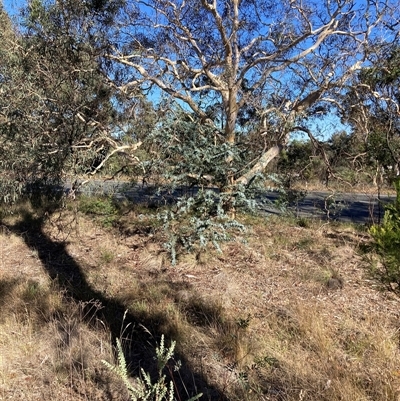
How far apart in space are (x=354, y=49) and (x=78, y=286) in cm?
735

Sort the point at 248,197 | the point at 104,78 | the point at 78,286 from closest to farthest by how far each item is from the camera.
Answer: the point at 78,286 → the point at 248,197 → the point at 104,78

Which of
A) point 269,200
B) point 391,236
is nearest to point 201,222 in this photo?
Answer: point 269,200

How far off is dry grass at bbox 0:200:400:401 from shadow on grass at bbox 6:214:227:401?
0.02m

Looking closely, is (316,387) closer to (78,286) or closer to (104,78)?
(78,286)

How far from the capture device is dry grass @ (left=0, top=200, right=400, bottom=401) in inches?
116

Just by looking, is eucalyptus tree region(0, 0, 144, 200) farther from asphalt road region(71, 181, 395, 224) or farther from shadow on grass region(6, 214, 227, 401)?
shadow on grass region(6, 214, 227, 401)

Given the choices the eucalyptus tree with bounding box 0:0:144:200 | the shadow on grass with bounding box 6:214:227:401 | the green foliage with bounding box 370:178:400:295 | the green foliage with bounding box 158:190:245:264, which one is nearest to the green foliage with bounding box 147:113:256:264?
the green foliage with bounding box 158:190:245:264

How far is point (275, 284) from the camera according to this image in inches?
212

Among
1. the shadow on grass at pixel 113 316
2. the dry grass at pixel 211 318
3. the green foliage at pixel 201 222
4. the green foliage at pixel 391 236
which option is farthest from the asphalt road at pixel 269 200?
the green foliage at pixel 391 236

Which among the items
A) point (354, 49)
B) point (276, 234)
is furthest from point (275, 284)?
point (354, 49)

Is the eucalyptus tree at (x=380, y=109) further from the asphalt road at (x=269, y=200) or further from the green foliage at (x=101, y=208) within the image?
the green foliage at (x=101, y=208)

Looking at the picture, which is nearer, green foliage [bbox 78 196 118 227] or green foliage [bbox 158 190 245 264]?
green foliage [bbox 158 190 245 264]

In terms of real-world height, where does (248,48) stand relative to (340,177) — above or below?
above

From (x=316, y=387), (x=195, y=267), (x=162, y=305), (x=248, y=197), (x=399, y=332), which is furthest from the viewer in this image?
(x=195, y=267)
